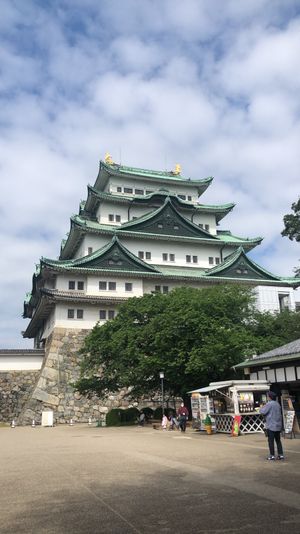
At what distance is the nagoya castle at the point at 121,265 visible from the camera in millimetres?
41219

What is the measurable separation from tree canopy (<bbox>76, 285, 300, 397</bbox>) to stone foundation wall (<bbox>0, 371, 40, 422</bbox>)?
11.7 meters

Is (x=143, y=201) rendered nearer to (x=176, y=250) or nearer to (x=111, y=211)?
(x=111, y=211)

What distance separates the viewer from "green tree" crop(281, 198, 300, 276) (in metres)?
23.6

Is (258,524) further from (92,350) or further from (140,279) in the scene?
(140,279)

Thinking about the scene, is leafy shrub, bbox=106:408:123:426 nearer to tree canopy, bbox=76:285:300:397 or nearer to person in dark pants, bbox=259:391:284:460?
tree canopy, bbox=76:285:300:397

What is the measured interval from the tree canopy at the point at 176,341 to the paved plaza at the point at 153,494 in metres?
13.3

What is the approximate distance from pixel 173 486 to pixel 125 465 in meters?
3.53

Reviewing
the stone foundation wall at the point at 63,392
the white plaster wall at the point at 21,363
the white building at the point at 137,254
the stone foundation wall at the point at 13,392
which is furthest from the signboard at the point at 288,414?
the white plaster wall at the point at 21,363

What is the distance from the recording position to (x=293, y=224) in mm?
23656

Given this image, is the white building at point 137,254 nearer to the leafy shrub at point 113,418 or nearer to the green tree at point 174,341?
the green tree at point 174,341

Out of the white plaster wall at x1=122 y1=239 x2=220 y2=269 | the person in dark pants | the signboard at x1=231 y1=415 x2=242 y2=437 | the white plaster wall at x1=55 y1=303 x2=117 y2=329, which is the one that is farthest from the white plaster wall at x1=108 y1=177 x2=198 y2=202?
the person in dark pants

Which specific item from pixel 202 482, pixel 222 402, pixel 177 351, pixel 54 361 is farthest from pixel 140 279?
pixel 202 482

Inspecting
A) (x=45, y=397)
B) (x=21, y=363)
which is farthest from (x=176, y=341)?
(x=21, y=363)

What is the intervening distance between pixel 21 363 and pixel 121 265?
13438 millimetres
